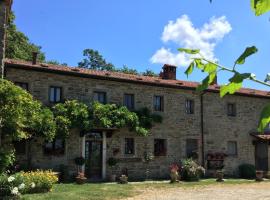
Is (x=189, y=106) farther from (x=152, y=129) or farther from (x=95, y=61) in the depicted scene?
(x=95, y=61)

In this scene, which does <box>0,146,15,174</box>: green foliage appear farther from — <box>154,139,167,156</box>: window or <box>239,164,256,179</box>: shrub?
<box>239,164,256,179</box>: shrub

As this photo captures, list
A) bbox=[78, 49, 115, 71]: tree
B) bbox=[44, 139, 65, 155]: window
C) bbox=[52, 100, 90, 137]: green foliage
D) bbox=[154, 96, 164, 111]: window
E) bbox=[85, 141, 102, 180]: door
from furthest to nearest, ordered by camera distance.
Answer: bbox=[78, 49, 115, 71]: tree
bbox=[154, 96, 164, 111]: window
bbox=[85, 141, 102, 180]: door
bbox=[44, 139, 65, 155]: window
bbox=[52, 100, 90, 137]: green foliage

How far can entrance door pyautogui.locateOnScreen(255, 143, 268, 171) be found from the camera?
1121 inches

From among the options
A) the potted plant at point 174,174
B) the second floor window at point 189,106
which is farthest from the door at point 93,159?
the second floor window at point 189,106

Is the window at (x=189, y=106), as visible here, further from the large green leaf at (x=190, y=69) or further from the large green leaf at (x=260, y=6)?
the large green leaf at (x=260, y=6)

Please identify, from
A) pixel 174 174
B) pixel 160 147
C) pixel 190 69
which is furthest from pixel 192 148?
pixel 190 69

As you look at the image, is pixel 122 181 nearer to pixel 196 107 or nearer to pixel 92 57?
pixel 196 107

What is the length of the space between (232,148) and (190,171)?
5731 mm

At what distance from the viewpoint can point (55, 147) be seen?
820 inches

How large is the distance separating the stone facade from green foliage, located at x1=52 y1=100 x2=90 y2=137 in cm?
73

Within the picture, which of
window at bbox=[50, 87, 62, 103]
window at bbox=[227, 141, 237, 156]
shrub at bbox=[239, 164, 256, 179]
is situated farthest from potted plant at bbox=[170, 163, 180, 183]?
window at bbox=[50, 87, 62, 103]

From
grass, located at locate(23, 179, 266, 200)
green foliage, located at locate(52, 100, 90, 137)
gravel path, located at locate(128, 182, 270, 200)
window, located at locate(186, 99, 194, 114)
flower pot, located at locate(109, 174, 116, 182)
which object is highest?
window, located at locate(186, 99, 194, 114)

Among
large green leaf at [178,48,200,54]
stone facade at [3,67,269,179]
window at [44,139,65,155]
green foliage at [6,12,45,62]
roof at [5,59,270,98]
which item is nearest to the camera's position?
large green leaf at [178,48,200,54]

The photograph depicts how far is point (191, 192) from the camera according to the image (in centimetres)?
1777
